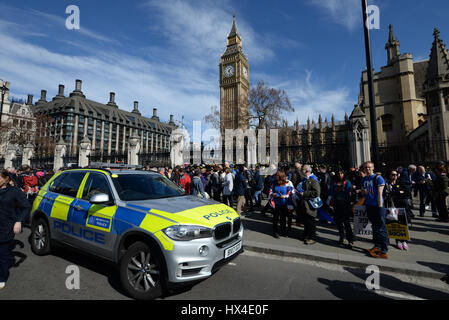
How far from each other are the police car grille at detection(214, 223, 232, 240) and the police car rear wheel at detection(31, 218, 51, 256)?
368 cm

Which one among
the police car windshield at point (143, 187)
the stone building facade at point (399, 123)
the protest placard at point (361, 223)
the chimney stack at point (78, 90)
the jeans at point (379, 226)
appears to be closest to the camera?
the police car windshield at point (143, 187)

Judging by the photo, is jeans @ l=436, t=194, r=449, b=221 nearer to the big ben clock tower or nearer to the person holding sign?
the person holding sign

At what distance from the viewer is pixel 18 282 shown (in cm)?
337

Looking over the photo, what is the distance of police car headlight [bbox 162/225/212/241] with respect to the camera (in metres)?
2.82

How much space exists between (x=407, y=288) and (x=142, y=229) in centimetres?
431

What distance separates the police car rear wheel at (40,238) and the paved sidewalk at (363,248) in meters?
4.27

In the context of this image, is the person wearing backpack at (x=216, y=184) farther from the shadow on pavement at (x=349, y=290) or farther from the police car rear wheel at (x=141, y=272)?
the police car rear wheel at (x=141, y=272)

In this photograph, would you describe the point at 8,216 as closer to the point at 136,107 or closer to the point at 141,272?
the point at 141,272

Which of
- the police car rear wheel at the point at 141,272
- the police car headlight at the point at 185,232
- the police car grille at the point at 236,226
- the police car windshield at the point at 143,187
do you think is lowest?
the police car rear wheel at the point at 141,272

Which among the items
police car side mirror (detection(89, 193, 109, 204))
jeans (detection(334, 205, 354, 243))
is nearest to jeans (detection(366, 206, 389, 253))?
jeans (detection(334, 205, 354, 243))

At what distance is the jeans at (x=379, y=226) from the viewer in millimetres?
4508

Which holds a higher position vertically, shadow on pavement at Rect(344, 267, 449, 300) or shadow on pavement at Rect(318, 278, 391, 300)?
shadow on pavement at Rect(318, 278, 391, 300)

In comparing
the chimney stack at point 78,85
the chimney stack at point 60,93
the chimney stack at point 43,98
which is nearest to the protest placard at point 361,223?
the chimney stack at point 78,85
